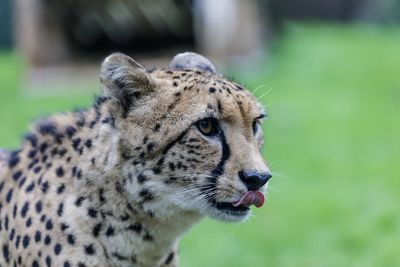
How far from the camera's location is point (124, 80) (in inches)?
145

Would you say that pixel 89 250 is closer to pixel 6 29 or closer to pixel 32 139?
pixel 32 139

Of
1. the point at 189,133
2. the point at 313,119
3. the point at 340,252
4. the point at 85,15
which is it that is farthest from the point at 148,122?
the point at 85,15

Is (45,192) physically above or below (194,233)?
below

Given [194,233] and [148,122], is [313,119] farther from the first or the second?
[148,122]

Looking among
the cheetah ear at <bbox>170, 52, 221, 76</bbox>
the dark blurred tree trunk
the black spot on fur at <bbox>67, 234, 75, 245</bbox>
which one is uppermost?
the dark blurred tree trunk

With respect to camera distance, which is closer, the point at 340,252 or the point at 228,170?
the point at 228,170

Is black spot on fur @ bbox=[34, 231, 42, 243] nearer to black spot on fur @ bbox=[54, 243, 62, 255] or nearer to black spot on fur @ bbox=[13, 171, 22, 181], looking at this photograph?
black spot on fur @ bbox=[54, 243, 62, 255]

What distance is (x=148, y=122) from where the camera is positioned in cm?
365

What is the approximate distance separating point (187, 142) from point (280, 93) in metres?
7.62

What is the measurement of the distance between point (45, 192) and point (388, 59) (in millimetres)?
10480

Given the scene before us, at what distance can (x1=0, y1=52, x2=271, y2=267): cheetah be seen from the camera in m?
3.57

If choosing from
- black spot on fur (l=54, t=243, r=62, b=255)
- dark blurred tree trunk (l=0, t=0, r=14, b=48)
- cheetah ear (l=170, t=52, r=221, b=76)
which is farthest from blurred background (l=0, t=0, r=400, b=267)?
black spot on fur (l=54, t=243, r=62, b=255)

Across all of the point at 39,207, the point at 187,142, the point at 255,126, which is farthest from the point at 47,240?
the point at 255,126

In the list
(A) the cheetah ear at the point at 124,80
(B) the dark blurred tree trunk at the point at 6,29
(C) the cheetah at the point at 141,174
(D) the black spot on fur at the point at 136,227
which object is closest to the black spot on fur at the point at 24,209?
(C) the cheetah at the point at 141,174
